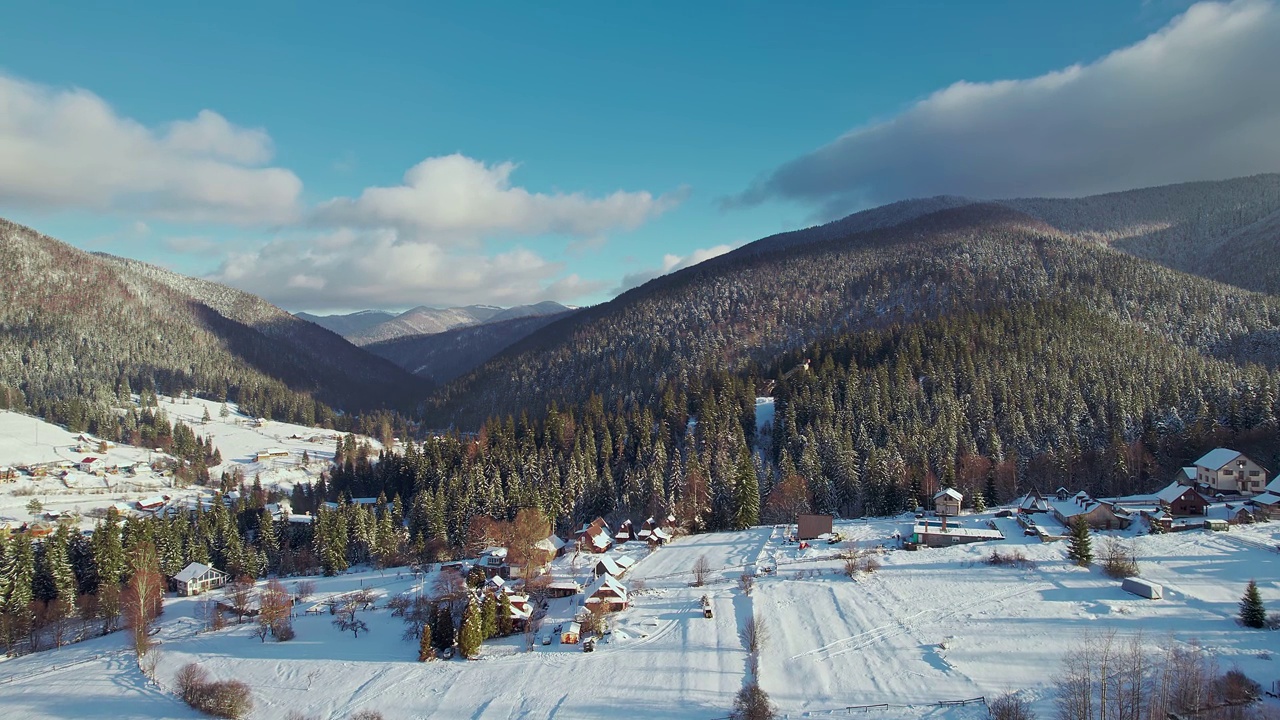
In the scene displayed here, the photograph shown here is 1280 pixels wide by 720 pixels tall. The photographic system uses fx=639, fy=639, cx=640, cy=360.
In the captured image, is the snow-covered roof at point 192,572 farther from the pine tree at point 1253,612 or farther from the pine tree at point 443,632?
the pine tree at point 1253,612

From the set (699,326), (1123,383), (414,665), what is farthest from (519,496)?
(699,326)

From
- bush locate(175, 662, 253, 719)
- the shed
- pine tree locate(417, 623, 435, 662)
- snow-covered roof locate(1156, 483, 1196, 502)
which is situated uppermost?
snow-covered roof locate(1156, 483, 1196, 502)

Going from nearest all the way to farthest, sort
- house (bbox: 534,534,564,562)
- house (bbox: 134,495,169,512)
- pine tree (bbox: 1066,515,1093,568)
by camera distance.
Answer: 1. pine tree (bbox: 1066,515,1093,568)
2. house (bbox: 534,534,564,562)
3. house (bbox: 134,495,169,512)

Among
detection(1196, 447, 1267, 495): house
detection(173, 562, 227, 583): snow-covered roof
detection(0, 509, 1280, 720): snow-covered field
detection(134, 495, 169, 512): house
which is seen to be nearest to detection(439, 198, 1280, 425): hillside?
detection(1196, 447, 1267, 495): house

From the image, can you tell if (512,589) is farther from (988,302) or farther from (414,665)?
(988,302)

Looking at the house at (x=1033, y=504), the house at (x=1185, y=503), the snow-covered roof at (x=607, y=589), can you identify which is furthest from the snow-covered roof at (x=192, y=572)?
the house at (x=1185, y=503)

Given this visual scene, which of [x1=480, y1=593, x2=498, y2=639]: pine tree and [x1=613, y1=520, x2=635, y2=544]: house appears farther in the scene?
[x1=613, y1=520, x2=635, y2=544]: house

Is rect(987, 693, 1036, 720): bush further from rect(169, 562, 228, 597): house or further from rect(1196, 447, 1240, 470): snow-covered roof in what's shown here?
rect(169, 562, 228, 597): house
